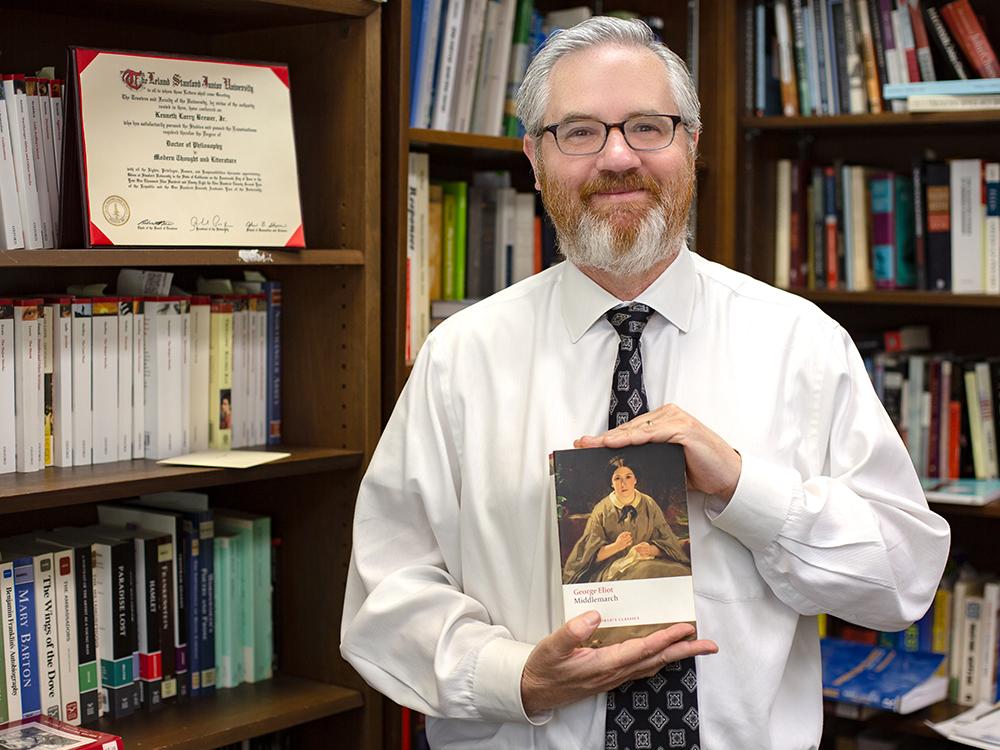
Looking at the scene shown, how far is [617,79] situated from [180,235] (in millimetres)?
779

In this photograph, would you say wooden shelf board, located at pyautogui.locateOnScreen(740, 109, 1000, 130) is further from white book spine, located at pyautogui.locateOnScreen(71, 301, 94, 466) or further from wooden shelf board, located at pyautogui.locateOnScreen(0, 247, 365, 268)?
white book spine, located at pyautogui.locateOnScreen(71, 301, 94, 466)

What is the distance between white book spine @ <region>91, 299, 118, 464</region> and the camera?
5.74 ft

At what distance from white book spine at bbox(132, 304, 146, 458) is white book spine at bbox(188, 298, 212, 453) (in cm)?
9

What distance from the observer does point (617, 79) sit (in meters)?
1.47

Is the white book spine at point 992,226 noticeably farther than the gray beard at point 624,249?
Yes

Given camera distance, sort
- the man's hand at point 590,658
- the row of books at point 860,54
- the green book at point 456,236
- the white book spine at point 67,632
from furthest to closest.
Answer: the row of books at point 860,54 < the green book at point 456,236 < the white book spine at point 67,632 < the man's hand at point 590,658

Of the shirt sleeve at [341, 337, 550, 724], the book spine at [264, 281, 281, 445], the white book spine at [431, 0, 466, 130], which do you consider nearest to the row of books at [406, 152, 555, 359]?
the white book spine at [431, 0, 466, 130]

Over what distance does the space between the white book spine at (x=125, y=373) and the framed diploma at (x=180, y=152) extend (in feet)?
0.52

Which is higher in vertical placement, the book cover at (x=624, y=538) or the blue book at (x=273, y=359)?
the blue book at (x=273, y=359)

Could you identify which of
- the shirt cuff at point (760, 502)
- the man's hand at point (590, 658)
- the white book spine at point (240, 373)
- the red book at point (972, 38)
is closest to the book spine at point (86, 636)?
the white book spine at point (240, 373)

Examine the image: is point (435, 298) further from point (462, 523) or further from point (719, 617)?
point (719, 617)

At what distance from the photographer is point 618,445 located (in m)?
1.32

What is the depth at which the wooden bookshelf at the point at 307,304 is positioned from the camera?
1841 millimetres

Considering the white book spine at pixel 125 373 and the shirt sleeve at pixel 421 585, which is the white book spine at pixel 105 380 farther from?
the shirt sleeve at pixel 421 585
